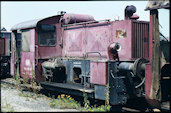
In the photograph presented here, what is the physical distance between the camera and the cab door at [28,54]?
953cm

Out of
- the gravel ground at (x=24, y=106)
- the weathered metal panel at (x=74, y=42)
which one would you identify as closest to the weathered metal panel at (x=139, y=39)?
the weathered metal panel at (x=74, y=42)

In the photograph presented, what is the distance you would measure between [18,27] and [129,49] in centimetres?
574

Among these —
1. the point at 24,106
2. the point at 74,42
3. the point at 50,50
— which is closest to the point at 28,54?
the point at 50,50

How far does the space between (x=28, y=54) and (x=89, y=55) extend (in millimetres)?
2858

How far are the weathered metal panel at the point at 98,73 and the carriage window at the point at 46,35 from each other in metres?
3.28

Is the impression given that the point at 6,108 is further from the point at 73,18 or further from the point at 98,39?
the point at 73,18

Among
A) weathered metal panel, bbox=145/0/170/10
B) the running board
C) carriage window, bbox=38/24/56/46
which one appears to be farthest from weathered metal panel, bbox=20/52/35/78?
weathered metal panel, bbox=145/0/170/10

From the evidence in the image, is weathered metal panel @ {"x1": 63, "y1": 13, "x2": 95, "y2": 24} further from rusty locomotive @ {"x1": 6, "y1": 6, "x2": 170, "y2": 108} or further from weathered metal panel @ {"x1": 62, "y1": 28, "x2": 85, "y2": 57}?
weathered metal panel @ {"x1": 62, "y1": 28, "x2": 85, "y2": 57}

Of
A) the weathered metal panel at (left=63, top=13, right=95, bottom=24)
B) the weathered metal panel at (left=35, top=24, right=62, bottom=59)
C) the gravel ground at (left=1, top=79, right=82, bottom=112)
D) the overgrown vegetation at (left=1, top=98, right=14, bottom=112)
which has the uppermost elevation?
the weathered metal panel at (left=63, top=13, right=95, bottom=24)

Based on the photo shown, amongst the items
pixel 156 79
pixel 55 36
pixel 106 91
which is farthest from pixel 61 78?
pixel 156 79

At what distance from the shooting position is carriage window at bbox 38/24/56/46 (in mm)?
9562

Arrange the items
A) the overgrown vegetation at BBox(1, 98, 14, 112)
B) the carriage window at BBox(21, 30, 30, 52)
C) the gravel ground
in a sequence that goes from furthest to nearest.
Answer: the carriage window at BBox(21, 30, 30, 52) → the gravel ground → the overgrown vegetation at BBox(1, 98, 14, 112)

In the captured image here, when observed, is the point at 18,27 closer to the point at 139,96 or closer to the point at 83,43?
the point at 83,43

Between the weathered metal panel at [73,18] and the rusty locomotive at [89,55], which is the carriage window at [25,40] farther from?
the weathered metal panel at [73,18]
